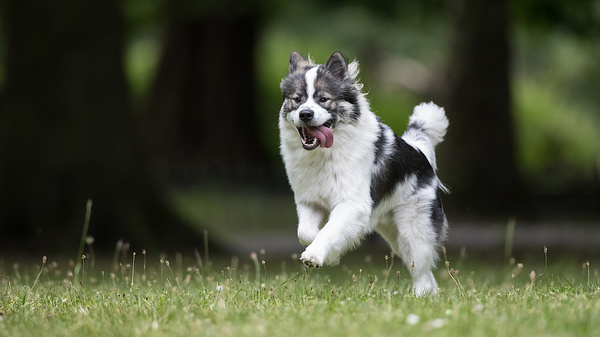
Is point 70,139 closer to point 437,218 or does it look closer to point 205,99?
point 437,218

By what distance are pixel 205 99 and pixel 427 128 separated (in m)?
16.2

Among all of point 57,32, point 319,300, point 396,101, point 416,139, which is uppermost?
point 57,32

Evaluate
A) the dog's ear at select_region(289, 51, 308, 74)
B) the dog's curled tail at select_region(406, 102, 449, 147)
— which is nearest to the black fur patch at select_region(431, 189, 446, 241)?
the dog's curled tail at select_region(406, 102, 449, 147)

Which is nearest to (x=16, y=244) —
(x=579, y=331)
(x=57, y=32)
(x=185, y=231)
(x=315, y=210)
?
(x=185, y=231)

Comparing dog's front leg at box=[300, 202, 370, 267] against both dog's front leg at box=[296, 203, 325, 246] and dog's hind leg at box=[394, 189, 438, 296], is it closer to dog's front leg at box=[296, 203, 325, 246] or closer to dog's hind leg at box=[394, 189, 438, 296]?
dog's front leg at box=[296, 203, 325, 246]

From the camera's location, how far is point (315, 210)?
21.7 feet

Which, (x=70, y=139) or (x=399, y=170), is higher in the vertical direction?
(x=399, y=170)

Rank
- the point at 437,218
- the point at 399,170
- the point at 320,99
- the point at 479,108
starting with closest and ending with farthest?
the point at 320,99
the point at 399,170
the point at 437,218
the point at 479,108

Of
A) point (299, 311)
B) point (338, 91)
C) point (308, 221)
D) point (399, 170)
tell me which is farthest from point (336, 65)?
point (299, 311)

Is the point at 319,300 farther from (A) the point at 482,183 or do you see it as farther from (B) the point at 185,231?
(A) the point at 482,183

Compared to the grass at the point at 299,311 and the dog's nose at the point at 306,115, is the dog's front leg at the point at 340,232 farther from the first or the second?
the dog's nose at the point at 306,115

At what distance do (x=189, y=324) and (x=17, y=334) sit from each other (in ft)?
3.38

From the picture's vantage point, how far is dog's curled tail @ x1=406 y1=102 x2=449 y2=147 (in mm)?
7520

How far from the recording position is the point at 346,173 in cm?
641
